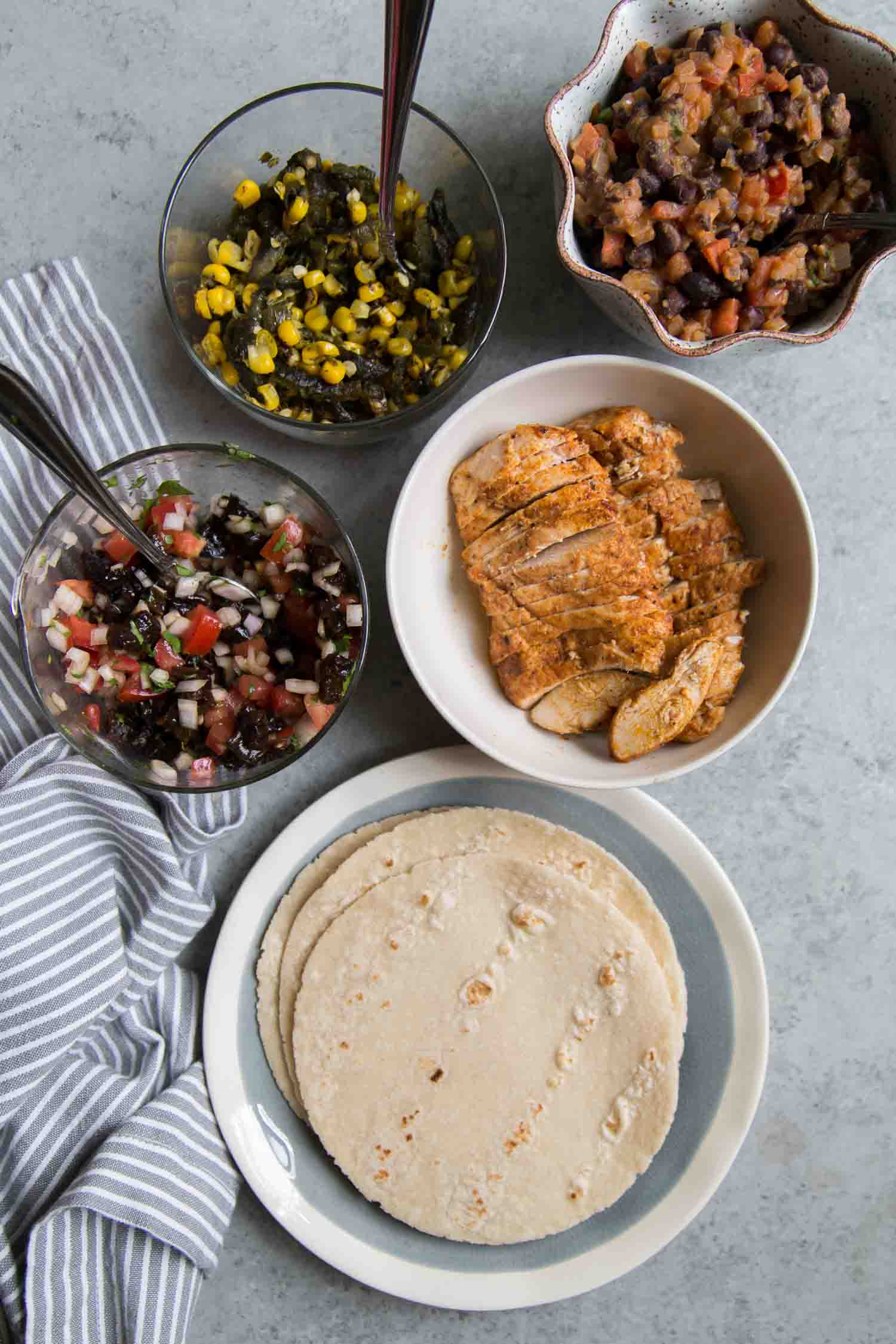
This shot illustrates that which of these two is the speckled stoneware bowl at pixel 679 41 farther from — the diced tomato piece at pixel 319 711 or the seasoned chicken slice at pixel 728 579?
the diced tomato piece at pixel 319 711

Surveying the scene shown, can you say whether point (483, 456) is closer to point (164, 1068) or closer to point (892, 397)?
point (892, 397)

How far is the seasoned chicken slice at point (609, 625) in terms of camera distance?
286cm

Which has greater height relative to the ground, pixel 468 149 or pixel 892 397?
pixel 468 149

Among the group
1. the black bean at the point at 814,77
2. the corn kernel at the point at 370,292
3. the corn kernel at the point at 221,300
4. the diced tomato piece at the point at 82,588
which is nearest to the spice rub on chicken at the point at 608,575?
the corn kernel at the point at 370,292

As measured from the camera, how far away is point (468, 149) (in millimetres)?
2932

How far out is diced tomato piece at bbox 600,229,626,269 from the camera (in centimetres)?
271

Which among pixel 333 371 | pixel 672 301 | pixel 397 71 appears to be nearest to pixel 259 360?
pixel 333 371

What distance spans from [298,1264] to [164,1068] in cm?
77

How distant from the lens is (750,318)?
108 inches

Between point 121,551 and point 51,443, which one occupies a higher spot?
point 51,443

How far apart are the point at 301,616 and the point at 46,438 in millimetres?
833

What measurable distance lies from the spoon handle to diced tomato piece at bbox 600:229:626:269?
1452 millimetres

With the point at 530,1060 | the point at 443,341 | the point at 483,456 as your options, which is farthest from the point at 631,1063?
the point at 443,341

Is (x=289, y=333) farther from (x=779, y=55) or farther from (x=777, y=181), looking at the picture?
(x=779, y=55)
